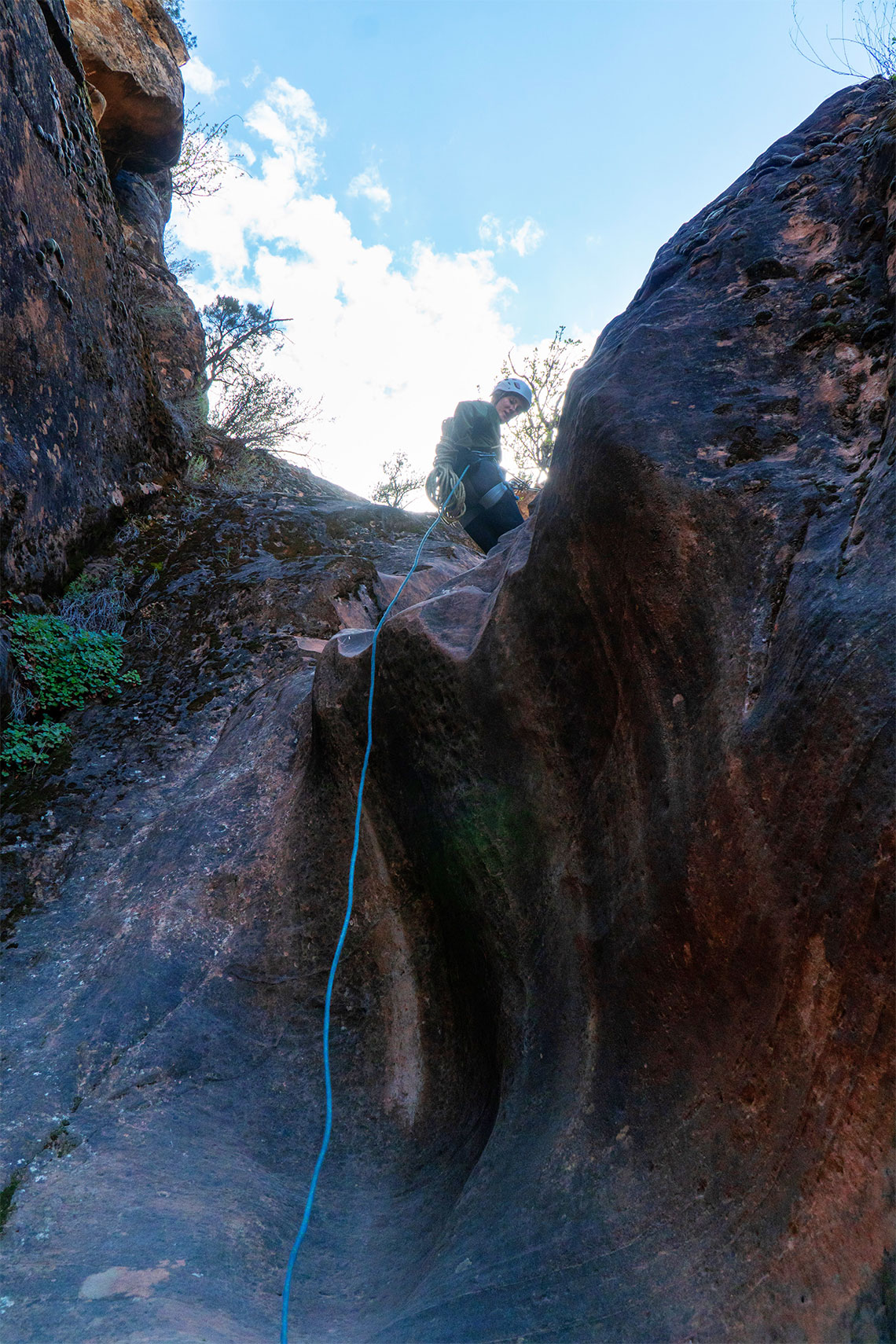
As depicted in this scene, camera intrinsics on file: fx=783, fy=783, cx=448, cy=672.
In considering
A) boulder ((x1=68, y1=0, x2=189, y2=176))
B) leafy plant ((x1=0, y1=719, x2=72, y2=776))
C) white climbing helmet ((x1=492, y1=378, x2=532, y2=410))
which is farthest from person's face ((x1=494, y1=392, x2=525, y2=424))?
boulder ((x1=68, y1=0, x2=189, y2=176))

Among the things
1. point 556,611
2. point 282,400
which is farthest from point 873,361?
point 282,400

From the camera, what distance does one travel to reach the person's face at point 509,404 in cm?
727

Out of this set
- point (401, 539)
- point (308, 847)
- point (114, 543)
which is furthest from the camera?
point (401, 539)

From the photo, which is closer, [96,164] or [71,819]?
[71,819]

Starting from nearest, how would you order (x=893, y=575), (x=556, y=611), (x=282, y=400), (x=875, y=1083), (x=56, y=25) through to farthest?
1. (x=875, y=1083)
2. (x=893, y=575)
3. (x=556, y=611)
4. (x=56, y=25)
5. (x=282, y=400)

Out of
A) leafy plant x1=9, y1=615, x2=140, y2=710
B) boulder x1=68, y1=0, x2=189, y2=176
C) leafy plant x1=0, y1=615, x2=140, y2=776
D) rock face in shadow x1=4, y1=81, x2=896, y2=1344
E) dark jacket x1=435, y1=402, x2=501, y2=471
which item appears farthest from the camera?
boulder x1=68, y1=0, x2=189, y2=176

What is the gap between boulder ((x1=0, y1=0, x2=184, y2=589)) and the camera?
18.1 ft

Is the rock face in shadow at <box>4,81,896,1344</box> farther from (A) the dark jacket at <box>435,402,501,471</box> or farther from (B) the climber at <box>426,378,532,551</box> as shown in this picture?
(A) the dark jacket at <box>435,402,501,471</box>

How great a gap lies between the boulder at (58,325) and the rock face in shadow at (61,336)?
1 centimetres

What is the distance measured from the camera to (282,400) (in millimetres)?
15781

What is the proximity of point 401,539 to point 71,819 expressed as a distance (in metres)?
4.78

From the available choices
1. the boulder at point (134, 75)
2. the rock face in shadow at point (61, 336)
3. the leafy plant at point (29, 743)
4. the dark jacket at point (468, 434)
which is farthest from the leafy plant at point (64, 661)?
the boulder at point (134, 75)

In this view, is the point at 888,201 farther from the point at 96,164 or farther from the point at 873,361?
the point at 96,164

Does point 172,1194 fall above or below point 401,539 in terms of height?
below
